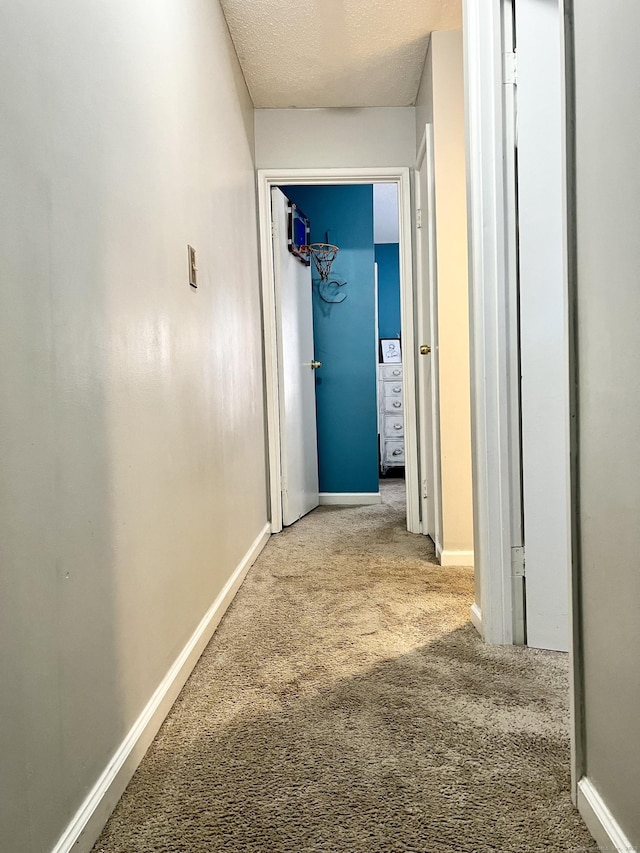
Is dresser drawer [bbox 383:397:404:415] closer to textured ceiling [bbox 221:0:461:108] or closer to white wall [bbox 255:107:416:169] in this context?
white wall [bbox 255:107:416:169]

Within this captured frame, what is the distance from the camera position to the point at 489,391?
193 centimetres

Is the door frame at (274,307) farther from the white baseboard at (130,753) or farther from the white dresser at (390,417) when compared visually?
the white dresser at (390,417)

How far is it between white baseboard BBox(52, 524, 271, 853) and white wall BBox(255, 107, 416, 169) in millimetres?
2563

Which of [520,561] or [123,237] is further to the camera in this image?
[520,561]

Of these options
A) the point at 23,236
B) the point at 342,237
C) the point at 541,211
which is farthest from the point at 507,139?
the point at 342,237

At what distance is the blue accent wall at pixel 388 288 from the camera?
23.0ft

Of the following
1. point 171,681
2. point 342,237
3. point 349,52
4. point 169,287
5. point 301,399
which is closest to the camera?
point 171,681

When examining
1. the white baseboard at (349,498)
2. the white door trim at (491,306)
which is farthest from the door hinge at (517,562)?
the white baseboard at (349,498)

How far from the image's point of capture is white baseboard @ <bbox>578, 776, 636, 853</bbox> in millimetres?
958

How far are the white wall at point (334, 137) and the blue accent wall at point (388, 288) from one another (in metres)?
3.39

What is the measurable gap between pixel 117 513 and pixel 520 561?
3.93 ft

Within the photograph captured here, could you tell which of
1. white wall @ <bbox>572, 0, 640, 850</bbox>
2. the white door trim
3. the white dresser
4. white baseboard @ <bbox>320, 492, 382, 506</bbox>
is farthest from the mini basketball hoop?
white wall @ <bbox>572, 0, 640, 850</bbox>

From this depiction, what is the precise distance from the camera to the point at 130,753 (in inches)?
51.1

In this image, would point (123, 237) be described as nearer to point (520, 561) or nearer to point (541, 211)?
point (541, 211)
